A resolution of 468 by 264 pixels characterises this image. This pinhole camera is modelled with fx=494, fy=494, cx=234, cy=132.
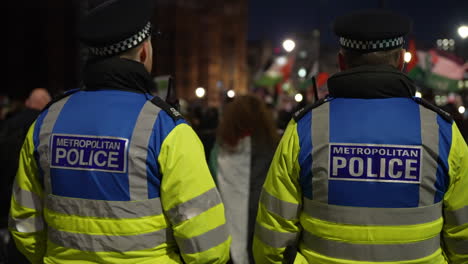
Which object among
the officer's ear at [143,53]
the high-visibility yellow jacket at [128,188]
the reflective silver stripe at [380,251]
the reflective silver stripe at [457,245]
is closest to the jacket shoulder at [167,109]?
the high-visibility yellow jacket at [128,188]

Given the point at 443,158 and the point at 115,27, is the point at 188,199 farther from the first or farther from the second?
the point at 443,158

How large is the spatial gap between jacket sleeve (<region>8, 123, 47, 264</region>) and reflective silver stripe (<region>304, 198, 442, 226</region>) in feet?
4.62

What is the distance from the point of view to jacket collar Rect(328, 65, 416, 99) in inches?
89.0

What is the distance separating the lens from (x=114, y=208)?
2182mm

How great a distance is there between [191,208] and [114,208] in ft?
1.13

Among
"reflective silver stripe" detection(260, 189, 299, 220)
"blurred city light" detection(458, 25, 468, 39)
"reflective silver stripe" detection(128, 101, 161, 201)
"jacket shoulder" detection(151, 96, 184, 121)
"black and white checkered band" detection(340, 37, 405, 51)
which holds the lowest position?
"reflective silver stripe" detection(260, 189, 299, 220)

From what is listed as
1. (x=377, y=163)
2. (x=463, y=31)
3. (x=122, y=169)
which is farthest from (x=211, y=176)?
(x=463, y=31)

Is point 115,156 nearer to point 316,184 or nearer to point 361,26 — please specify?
point 316,184

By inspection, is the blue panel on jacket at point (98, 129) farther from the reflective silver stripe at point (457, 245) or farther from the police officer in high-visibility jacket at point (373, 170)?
the reflective silver stripe at point (457, 245)

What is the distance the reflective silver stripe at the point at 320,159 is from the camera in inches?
90.1

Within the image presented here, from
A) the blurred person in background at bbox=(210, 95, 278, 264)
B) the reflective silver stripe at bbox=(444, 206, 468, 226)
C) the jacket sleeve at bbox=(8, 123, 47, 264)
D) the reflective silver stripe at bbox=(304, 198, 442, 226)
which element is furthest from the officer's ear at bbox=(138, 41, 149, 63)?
the blurred person in background at bbox=(210, 95, 278, 264)

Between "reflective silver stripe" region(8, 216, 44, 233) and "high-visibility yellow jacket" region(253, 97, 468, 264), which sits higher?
"high-visibility yellow jacket" region(253, 97, 468, 264)

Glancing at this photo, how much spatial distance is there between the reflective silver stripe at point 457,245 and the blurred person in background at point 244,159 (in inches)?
88.6

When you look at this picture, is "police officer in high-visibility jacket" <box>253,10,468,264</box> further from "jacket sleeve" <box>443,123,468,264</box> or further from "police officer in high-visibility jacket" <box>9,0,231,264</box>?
"police officer in high-visibility jacket" <box>9,0,231,264</box>
